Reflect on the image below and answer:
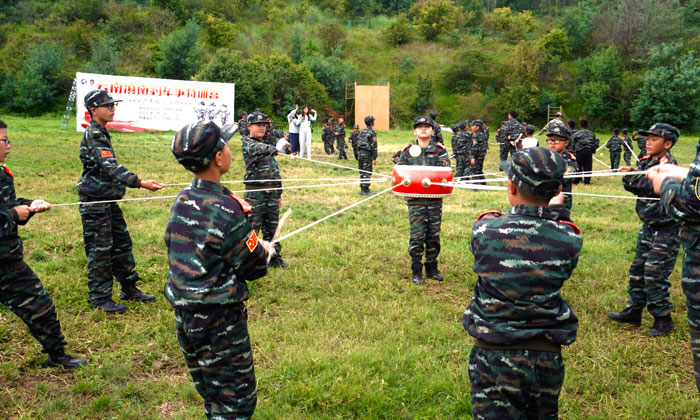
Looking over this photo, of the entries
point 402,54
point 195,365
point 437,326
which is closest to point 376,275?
point 437,326

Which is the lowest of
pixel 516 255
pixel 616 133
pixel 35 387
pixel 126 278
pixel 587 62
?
pixel 35 387

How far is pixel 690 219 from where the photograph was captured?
3246 millimetres

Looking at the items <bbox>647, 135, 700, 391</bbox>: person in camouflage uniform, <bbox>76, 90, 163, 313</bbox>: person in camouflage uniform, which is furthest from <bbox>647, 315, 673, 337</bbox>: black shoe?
<bbox>76, 90, 163, 313</bbox>: person in camouflage uniform

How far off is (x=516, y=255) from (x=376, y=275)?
4522mm

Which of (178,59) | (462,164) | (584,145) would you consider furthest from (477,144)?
(178,59)

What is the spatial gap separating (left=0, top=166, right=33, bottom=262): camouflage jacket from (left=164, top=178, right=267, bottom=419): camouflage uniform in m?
1.98

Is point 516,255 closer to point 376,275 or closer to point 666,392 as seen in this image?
point 666,392

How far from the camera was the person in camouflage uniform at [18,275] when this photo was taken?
Answer: 410cm

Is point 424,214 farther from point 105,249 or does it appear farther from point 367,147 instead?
point 367,147

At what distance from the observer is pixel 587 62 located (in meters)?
47.4

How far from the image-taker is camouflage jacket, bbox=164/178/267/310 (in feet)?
9.42

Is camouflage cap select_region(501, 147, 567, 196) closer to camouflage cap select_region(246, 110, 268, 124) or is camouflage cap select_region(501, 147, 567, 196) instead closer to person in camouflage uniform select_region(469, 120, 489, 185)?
camouflage cap select_region(246, 110, 268, 124)

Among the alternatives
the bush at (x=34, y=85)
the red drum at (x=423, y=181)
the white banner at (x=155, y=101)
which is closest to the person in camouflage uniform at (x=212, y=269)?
the red drum at (x=423, y=181)

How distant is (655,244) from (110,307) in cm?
611
